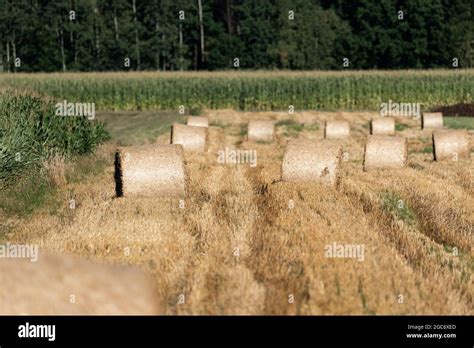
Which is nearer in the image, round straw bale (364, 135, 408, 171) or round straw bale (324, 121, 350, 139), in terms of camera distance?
round straw bale (364, 135, 408, 171)

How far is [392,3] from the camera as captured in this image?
281 feet

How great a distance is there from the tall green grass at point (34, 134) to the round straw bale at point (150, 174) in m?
2.42

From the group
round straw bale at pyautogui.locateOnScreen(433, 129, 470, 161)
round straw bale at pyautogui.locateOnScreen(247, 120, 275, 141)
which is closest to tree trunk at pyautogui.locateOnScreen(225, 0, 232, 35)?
round straw bale at pyautogui.locateOnScreen(247, 120, 275, 141)

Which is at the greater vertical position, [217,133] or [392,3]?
[392,3]

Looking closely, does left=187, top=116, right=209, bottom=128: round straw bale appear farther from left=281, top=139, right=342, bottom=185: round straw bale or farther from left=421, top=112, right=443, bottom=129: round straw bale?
left=281, top=139, right=342, bottom=185: round straw bale

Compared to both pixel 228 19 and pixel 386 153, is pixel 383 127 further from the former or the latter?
pixel 228 19

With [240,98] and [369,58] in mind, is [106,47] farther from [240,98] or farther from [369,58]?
[240,98]

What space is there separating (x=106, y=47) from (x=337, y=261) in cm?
7043

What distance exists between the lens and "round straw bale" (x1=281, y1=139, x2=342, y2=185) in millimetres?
17000

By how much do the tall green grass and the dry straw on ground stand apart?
6.35 m

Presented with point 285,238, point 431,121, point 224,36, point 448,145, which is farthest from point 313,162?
point 224,36

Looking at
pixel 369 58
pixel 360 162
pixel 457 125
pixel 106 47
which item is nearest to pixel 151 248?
pixel 360 162

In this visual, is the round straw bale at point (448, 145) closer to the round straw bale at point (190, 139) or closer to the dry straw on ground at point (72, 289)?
the round straw bale at point (190, 139)

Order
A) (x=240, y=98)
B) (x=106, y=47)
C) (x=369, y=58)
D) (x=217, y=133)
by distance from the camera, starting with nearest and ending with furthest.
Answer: (x=217, y=133), (x=240, y=98), (x=106, y=47), (x=369, y=58)
